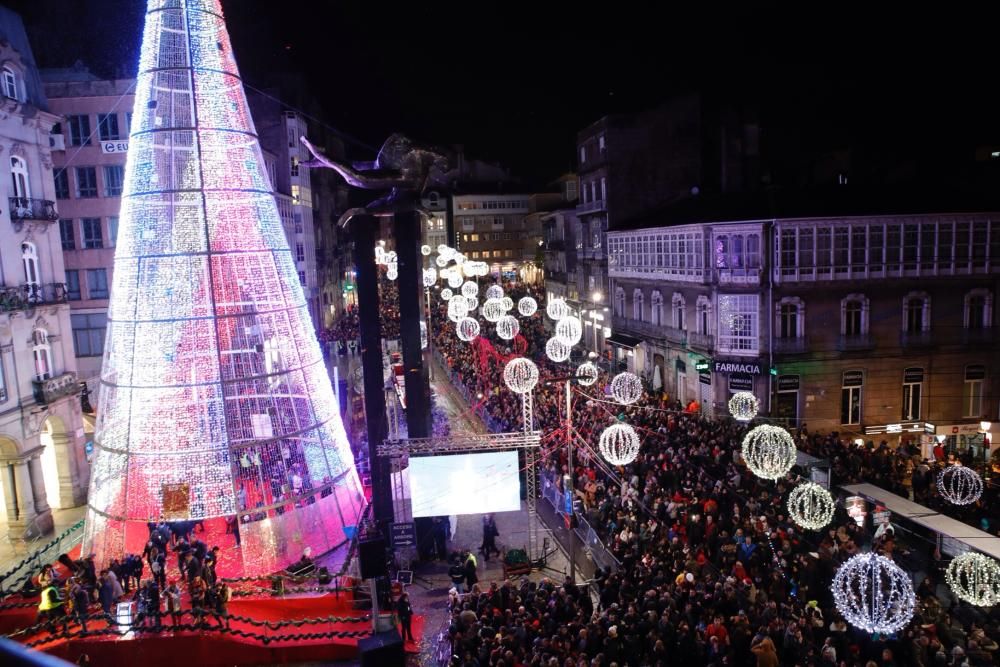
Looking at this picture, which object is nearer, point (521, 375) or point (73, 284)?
point (521, 375)

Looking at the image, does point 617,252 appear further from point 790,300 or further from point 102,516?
point 102,516

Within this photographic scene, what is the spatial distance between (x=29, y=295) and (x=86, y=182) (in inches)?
432

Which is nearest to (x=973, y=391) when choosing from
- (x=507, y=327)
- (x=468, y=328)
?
(x=507, y=327)

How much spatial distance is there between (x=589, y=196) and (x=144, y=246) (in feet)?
122

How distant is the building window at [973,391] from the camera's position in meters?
29.9

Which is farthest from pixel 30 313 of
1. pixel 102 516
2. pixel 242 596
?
pixel 242 596

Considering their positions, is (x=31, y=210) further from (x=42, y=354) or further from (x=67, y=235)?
(x=67, y=235)

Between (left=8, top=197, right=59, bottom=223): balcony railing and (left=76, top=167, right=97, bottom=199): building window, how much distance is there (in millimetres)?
8602

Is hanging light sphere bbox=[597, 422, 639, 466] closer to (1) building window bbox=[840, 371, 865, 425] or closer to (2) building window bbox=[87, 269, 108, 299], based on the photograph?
(1) building window bbox=[840, 371, 865, 425]

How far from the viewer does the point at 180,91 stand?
48.6 ft

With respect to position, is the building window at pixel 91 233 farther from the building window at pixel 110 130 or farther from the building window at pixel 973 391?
the building window at pixel 973 391

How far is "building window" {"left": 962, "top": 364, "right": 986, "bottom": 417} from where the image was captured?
2986cm

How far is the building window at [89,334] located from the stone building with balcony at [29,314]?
291 inches

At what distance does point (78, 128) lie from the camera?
2980cm
